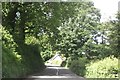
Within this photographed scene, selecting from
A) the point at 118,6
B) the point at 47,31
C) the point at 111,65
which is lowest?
the point at 111,65

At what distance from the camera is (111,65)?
2200 centimetres

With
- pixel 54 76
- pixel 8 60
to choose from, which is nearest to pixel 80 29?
pixel 54 76

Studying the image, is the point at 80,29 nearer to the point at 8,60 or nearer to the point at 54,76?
the point at 54,76

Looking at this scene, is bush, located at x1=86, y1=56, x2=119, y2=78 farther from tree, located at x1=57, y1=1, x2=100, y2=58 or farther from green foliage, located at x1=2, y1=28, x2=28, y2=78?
tree, located at x1=57, y1=1, x2=100, y2=58

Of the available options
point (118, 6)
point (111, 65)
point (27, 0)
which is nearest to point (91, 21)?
point (118, 6)

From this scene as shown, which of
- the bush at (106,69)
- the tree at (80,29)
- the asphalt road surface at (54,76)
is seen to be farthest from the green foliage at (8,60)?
the tree at (80,29)

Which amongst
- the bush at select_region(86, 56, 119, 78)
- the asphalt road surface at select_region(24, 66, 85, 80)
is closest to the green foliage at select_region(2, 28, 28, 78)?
the asphalt road surface at select_region(24, 66, 85, 80)

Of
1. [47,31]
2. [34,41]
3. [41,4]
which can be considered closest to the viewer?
[41,4]

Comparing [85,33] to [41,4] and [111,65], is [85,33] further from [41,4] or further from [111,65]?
[111,65]

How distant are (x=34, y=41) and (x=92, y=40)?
1337cm

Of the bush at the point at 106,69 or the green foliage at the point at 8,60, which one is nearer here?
the green foliage at the point at 8,60

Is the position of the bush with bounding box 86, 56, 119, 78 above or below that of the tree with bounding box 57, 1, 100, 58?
below

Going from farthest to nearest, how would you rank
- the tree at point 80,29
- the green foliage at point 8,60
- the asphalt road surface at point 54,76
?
the tree at point 80,29 → the asphalt road surface at point 54,76 → the green foliage at point 8,60

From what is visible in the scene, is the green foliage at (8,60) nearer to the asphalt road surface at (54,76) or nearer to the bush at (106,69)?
the asphalt road surface at (54,76)
